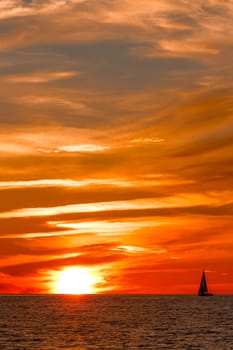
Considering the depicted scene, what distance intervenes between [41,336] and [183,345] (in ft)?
90.1

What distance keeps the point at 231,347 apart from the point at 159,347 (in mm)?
9806

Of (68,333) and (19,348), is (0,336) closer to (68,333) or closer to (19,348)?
(68,333)

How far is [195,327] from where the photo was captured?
148 meters

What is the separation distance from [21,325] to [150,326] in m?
26.4

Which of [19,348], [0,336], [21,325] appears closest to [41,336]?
[0,336]

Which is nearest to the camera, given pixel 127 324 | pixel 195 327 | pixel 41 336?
pixel 41 336

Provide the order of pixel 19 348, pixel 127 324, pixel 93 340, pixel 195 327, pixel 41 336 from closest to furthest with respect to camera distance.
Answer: pixel 19 348 → pixel 93 340 → pixel 41 336 → pixel 195 327 → pixel 127 324

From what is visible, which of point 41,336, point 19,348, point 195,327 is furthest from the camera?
point 195,327

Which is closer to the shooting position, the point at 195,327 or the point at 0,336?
the point at 0,336

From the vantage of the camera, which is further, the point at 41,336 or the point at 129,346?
the point at 41,336

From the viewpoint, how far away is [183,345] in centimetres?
10900

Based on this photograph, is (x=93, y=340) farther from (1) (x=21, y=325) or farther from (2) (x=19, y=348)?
(1) (x=21, y=325)

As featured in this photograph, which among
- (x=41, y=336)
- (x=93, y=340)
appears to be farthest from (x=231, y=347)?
(x=41, y=336)

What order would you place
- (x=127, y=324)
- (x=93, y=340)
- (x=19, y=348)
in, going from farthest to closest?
(x=127, y=324), (x=93, y=340), (x=19, y=348)
